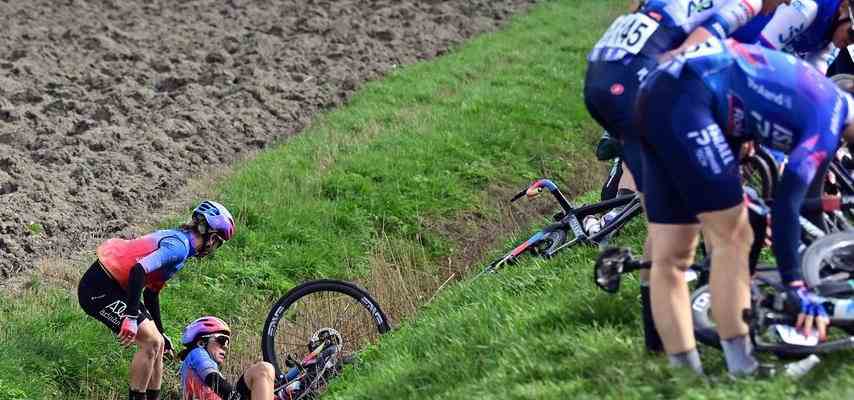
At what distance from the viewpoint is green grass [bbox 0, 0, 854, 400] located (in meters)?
6.74

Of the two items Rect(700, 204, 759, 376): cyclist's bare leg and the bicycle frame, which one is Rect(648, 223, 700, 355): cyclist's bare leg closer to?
Rect(700, 204, 759, 376): cyclist's bare leg

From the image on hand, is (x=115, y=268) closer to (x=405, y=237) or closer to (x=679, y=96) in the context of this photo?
(x=405, y=237)

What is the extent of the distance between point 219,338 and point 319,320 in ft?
2.82

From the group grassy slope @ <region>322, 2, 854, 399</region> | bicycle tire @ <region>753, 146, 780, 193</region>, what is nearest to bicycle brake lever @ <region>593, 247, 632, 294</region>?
grassy slope @ <region>322, 2, 854, 399</region>

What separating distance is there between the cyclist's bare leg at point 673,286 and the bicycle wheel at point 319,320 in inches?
158

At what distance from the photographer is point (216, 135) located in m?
14.8

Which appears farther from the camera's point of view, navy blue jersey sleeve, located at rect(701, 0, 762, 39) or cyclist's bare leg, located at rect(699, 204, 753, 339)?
navy blue jersey sleeve, located at rect(701, 0, 762, 39)

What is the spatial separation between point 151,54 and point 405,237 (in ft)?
21.1

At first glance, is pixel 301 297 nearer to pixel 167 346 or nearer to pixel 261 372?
pixel 261 372

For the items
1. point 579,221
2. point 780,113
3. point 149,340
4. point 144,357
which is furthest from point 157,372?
point 780,113

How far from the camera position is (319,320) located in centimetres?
981

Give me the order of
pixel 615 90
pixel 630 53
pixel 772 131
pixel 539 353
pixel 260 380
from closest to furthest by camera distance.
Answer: pixel 772 131 → pixel 539 353 → pixel 615 90 → pixel 630 53 → pixel 260 380

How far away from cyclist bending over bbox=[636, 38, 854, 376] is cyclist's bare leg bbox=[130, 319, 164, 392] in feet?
15.8

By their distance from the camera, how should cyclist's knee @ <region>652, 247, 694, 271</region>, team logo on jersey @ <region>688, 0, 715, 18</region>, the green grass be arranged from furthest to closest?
team logo on jersey @ <region>688, 0, 715, 18</region> < the green grass < cyclist's knee @ <region>652, 247, 694, 271</region>
